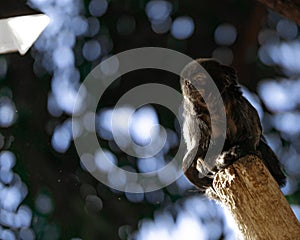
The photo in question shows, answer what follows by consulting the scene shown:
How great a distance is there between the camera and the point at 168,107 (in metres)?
1.24

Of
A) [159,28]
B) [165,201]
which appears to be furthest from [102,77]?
[165,201]

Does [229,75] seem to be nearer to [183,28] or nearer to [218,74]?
[218,74]

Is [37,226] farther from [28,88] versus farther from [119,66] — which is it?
[119,66]

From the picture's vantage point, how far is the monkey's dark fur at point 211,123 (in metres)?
0.71

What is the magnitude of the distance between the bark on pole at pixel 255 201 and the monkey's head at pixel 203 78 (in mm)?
101

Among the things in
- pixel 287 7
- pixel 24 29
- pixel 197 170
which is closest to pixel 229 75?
pixel 197 170

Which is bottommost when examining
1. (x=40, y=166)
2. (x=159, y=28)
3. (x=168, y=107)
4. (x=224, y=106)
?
(x=40, y=166)

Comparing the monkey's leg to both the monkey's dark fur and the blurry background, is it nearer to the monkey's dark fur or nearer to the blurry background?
the monkey's dark fur

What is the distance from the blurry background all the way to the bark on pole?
538mm

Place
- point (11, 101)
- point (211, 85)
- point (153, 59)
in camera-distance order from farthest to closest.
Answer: point (11, 101) < point (153, 59) < point (211, 85)

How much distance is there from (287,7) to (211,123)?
44cm

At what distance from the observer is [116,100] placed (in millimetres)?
1277

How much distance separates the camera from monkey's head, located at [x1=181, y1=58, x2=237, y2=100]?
2.34ft

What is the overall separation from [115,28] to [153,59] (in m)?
0.14
